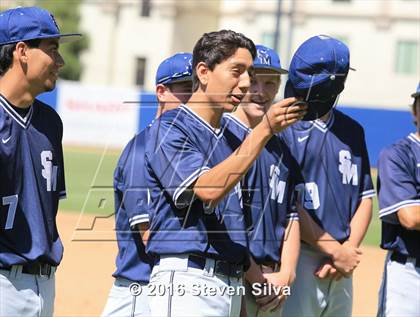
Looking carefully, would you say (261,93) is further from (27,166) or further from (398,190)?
(27,166)

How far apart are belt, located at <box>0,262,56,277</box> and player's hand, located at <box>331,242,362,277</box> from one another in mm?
1691

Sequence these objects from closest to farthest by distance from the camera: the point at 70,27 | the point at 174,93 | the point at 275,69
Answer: the point at 275,69 < the point at 174,93 < the point at 70,27

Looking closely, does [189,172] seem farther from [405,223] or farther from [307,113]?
[405,223]

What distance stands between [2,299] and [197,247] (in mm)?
900

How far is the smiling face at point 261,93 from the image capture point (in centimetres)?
476

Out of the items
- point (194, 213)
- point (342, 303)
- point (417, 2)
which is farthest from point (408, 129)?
point (417, 2)

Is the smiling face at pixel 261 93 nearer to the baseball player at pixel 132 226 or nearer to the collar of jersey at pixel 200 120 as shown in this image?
the baseball player at pixel 132 226

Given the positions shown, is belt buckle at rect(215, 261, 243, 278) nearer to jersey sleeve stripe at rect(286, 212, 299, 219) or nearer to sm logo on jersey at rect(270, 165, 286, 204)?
sm logo on jersey at rect(270, 165, 286, 204)

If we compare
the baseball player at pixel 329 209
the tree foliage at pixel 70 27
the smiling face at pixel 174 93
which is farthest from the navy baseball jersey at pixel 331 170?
the tree foliage at pixel 70 27

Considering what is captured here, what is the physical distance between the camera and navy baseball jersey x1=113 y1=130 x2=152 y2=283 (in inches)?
179

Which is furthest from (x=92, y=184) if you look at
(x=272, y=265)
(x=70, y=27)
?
(x=70, y=27)

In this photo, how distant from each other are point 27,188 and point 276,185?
1.37m

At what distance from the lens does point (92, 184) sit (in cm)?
528

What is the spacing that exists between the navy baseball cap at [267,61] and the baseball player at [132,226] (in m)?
0.41
